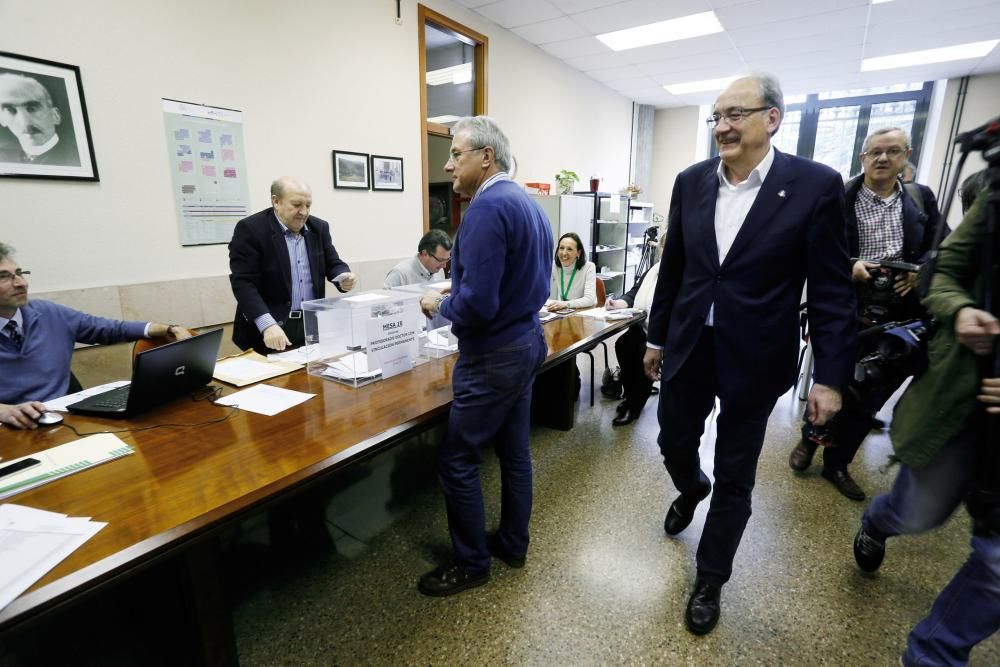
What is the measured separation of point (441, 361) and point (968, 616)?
5.77ft

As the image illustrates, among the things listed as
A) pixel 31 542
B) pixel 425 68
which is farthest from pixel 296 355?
pixel 425 68

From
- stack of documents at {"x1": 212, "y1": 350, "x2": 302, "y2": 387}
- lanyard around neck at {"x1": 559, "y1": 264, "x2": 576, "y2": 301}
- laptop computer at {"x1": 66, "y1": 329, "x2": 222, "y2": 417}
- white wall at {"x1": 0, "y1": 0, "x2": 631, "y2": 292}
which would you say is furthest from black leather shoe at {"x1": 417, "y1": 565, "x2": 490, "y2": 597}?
white wall at {"x1": 0, "y1": 0, "x2": 631, "y2": 292}

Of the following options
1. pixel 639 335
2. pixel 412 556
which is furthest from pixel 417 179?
pixel 412 556

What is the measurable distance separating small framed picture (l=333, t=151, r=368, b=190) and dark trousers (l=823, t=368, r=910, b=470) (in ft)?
11.0

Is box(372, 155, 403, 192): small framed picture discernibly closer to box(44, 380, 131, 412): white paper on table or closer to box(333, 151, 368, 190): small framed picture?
box(333, 151, 368, 190): small framed picture

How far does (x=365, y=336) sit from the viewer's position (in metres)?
1.72

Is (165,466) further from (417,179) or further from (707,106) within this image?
(707,106)

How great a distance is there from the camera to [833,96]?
7.23 m

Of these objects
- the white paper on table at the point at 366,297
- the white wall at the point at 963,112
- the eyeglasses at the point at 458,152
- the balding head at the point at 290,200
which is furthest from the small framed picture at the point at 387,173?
the white wall at the point at 963,112

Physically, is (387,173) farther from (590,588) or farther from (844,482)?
(844,482)

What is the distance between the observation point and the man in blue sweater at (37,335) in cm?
170

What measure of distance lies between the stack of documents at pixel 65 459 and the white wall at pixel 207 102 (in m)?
1.65

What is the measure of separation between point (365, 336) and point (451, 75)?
375cm

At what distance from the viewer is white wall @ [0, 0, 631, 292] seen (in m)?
2.35
